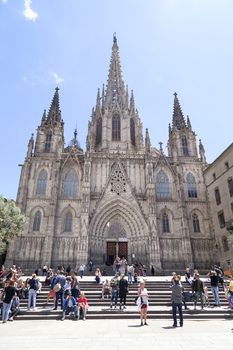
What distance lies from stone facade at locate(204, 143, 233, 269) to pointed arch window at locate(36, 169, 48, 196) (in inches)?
829

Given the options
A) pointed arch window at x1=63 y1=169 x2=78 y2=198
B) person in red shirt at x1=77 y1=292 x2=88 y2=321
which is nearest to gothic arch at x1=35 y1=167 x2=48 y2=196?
pointed arch window at x1=63 y1=169 x2=78 y2=198

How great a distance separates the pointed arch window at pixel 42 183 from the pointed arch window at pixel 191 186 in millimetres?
18789

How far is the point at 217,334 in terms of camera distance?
701 cm

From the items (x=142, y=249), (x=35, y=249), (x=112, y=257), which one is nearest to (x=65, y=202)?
(x=35, y=249)

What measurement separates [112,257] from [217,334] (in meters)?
23.3

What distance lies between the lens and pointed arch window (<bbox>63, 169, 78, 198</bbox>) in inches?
1248

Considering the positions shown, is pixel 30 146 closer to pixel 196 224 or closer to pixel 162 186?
pixel 162 186

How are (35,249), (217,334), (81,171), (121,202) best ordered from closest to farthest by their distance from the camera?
(217,334) → (35,249) → (121,202) → (81,171)

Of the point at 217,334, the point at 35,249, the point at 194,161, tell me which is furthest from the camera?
the point at 194,161

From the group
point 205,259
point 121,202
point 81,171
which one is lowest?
point 205,259

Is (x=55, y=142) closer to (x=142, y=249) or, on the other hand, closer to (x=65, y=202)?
(x=65, y=202)

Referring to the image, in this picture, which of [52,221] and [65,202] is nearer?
[52,221]

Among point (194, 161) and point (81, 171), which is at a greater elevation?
point (194, 161)

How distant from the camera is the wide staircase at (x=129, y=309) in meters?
10.1
